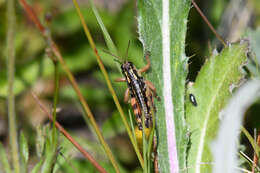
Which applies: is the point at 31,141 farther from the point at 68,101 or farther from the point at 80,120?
the point at 80,120

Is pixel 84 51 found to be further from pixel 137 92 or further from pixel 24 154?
pixel 24 154

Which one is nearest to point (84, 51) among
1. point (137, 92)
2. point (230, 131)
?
point (137, 92)

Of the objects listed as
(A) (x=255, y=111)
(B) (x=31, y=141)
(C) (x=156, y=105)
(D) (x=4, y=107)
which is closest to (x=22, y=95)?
(D) (x=4, y=107)

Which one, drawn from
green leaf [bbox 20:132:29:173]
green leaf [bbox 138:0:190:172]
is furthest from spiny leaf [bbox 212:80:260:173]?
green leaf [bbox 20:132:29:173]

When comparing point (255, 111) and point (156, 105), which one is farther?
point (255, 111)

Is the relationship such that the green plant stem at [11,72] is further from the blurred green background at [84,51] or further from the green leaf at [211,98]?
the blurred green background at [84,51]

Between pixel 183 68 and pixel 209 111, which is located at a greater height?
pixel 183 68
